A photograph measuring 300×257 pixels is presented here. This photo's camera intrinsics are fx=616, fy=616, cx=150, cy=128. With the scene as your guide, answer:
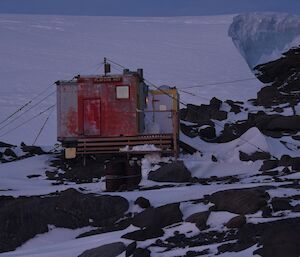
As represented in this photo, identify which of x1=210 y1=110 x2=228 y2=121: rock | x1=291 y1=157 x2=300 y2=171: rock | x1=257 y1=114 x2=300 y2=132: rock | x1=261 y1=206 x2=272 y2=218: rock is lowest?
x1=261 y1=206 x2=272 y2=218: rock

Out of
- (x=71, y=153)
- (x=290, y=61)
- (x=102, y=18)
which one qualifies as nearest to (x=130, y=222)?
(x=71, y=153)

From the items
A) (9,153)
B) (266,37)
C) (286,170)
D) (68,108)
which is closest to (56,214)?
(286,170)

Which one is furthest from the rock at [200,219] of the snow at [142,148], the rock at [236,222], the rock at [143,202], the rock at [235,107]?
the rock at [235,107]

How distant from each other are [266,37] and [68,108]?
23.3 m

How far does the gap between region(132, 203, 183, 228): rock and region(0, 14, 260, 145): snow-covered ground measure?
706 inches

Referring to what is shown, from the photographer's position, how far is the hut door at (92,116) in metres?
18.5

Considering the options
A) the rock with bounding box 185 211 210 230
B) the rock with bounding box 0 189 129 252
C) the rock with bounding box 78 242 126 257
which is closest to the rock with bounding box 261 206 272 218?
the rock with bounding box 185 211 210 230

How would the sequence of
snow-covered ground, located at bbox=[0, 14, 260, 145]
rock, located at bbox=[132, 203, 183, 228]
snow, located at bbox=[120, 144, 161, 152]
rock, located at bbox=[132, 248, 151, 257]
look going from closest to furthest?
rock, located at bbox=[132, 248, 151, 257] < rock, located at bbox=[132, 203, 183, 228] < snow, located at bbox=[120, 144, 161, 152] < snow-covered ground, located at bbox=[0, 14, 260, 145]

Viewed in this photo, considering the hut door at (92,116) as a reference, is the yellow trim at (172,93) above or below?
above

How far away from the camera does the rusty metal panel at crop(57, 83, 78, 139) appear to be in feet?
61.6

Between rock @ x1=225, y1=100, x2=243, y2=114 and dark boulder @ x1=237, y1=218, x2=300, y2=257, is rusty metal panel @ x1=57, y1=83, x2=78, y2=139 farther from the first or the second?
dark boulder @ x1=237, y1=218, x2=300, y2=257

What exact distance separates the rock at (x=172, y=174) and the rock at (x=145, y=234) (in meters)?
A: 6.27

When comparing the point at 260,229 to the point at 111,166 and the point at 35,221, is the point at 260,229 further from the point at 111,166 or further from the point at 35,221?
the point at 111,166

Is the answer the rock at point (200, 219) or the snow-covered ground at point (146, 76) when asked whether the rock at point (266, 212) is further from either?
the rock at point (200, 219)
